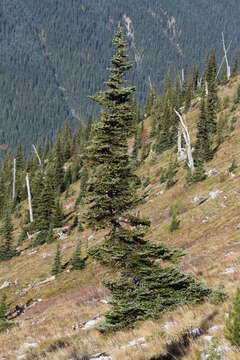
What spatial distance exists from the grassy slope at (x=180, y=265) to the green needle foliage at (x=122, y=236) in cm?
57

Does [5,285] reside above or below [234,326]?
below

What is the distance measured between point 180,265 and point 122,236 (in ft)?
29.6

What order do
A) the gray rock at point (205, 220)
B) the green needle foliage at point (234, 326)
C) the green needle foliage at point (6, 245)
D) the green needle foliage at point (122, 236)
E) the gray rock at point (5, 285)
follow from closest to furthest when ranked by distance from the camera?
1. the green needle foliage at point (234, 326)
2. the green needle foliage at point (122, 236)
3. the gray rock at point (205, 220)
4. the gray rock at point (5, 285)
5. the green needle foliage at point (6, 245)

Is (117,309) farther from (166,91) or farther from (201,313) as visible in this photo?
(166,91)

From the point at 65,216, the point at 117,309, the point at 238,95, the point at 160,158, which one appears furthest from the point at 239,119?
the point at 117,309

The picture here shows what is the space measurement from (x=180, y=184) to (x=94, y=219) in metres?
32.4

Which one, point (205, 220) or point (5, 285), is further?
point (5, 285)

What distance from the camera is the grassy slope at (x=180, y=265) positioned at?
8273mm

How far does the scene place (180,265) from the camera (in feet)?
63.0

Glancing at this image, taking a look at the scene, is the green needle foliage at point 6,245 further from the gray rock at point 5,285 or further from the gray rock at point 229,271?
the gray rock at point 229,271

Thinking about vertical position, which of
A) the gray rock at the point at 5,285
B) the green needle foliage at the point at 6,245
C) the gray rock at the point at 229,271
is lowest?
the green needle foliage at the point at 6,245

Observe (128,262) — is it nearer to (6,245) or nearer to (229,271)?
(229,271)

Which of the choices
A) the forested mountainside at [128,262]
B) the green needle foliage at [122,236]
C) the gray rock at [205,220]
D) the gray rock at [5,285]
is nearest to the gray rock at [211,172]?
the forested mountainside at [128,262]

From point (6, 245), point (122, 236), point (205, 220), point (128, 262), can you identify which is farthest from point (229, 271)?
point (6, 245)
